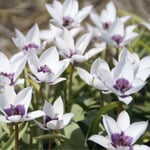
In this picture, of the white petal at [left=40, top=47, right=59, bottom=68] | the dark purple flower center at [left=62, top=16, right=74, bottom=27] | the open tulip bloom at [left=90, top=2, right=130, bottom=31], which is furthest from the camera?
the open tulip bloom at [left=90, top=2, right=130, bottom=31]

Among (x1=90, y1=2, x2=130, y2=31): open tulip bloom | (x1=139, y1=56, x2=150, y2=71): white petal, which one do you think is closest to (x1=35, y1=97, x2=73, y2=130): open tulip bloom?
(x1=139, y1=56, x2=150, y2=71): white petal

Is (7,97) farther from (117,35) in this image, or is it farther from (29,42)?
(117,35)

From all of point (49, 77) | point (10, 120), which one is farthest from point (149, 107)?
point (10, 120)

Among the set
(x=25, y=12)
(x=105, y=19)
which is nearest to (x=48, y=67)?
(x=105, y=19)

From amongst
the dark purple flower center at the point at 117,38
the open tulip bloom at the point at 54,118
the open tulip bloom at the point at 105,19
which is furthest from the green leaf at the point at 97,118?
the open tulip bloom at the point at 105,19

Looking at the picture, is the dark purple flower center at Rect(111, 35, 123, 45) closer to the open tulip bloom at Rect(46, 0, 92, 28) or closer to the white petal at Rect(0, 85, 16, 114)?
the open tulip bloom at Rect(46, 0, 92, 28)

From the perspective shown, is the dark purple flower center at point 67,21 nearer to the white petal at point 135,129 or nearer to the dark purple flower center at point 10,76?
the dark purple flower center at point 10,76

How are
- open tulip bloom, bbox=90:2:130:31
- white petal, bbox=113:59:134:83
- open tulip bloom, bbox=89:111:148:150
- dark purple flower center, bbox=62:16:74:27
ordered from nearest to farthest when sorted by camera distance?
open tulip bloom, bbox=89:111:148:150
white petal, bbox=113:59:134:83
dark purple flower center, bbox=62:16:74:27
open tulip bloom, bbox=90:2:130:31
